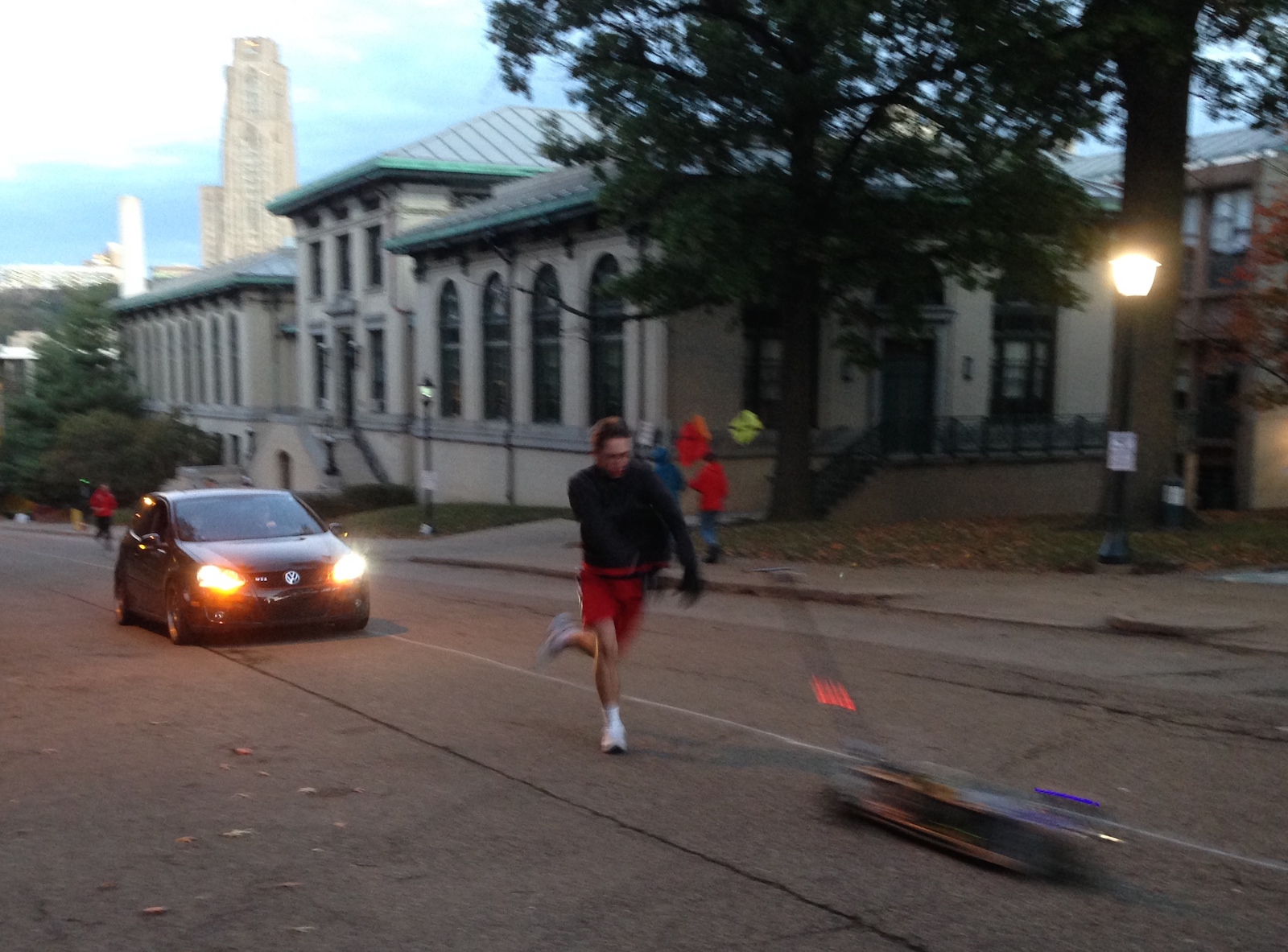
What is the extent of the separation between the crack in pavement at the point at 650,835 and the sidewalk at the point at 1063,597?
4.46 meters

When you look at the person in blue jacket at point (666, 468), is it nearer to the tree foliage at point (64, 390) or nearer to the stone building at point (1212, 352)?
the stone building at point (1212, 352)

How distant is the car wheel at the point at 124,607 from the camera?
45.1 ft

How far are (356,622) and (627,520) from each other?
5890mm

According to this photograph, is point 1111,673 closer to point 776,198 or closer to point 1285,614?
point 1285,614

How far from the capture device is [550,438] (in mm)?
30953

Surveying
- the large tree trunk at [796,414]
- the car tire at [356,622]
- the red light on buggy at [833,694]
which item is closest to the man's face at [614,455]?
the red light on buggy at [833,694]

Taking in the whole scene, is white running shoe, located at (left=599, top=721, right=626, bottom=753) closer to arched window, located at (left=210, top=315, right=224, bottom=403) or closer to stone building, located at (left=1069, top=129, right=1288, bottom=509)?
stone building, located at (left=1069, top=129, right=1288, bottom=509)

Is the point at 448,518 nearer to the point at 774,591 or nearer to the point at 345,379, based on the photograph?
the point at 345,379

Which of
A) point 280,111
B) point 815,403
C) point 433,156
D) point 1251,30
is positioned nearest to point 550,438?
point 815,403

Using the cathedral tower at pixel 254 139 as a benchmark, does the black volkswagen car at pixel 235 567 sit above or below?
below

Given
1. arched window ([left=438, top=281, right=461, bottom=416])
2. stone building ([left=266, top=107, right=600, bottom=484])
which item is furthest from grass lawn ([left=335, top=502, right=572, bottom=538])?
stone building ([left=266, top=107, right=600, bottom=484])

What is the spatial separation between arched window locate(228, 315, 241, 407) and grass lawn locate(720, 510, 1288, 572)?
3783 cm

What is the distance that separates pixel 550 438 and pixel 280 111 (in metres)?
143

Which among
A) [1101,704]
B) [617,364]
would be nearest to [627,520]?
[1101,704]
